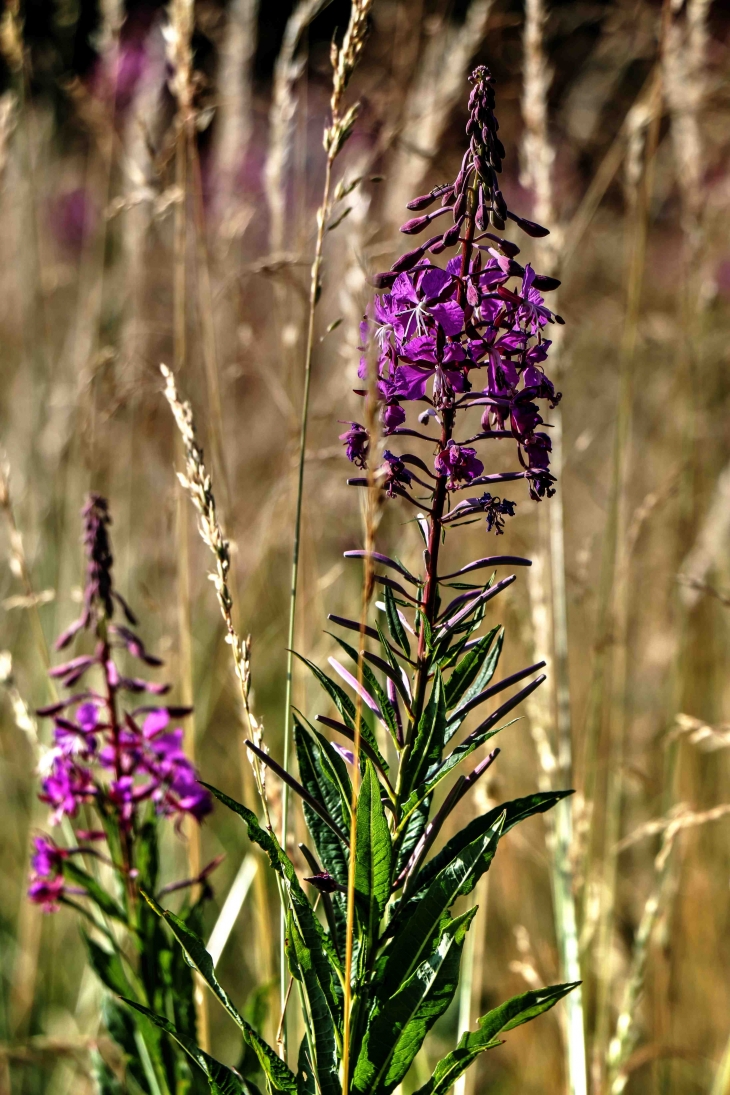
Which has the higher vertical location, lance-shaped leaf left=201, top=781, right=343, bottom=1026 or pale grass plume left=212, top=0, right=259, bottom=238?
pale grass plume left=212, top=0, right=259, bottom=238

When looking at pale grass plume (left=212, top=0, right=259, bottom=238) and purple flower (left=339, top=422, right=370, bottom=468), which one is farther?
pale grass plume (left=212, top=0, right=259, bottom=238)

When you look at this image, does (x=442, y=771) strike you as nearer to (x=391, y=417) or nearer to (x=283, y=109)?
(x=391, y=417)

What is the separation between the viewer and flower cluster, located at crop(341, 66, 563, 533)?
867 millimetres

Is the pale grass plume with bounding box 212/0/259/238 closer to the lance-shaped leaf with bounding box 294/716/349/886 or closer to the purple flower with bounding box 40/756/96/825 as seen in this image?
the purple flower with bounding box 40/756/96/825

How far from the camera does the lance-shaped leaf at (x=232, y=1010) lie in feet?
2.83

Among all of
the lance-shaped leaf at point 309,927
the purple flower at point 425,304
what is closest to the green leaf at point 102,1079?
the lance-shaped leaf at point 309,927

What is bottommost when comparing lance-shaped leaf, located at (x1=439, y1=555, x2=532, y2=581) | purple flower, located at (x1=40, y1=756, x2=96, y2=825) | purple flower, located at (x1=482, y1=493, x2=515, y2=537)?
purple flower, located at (x1=40, y1=756, x2=96, y2=825)

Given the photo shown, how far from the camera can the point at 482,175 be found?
91 cm

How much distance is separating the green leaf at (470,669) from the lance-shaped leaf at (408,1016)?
20cm

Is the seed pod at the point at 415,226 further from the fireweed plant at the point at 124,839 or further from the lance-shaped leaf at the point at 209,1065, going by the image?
the lance-shaped leaf at the point at 209,1065

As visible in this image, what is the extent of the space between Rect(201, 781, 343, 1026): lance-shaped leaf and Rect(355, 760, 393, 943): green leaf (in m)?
0.04

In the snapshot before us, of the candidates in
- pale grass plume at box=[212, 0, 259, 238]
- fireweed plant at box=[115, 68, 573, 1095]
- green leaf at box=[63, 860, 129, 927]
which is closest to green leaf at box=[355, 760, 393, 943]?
fireweed plant at box=[115, 68, 573, 1095]

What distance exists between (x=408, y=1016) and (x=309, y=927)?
119 mm

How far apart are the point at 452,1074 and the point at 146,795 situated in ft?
1.78
